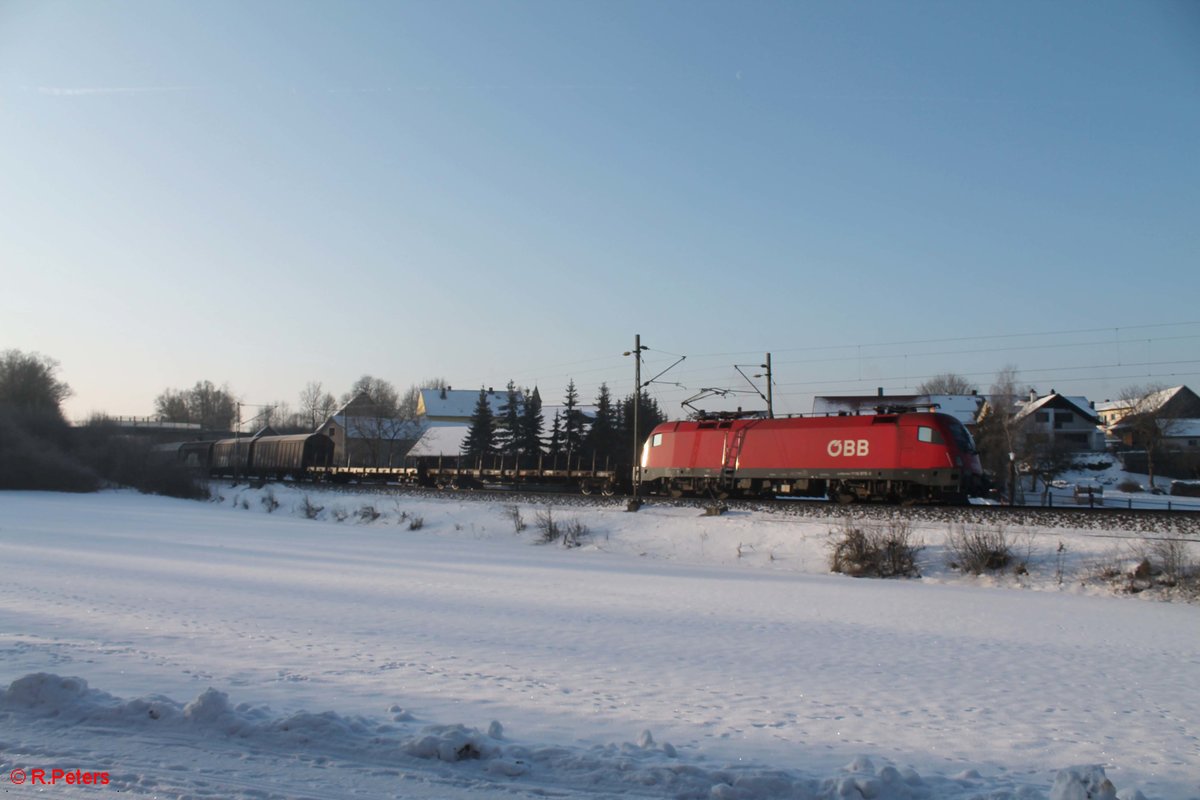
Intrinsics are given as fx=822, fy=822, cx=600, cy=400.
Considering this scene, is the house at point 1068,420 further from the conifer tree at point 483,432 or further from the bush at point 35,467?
the bush at point 35,467

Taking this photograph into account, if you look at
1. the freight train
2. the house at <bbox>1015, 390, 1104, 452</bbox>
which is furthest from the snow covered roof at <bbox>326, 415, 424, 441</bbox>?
the house at <bbox>1015, 390, 1104, 452</bbox>

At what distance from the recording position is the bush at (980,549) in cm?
2059

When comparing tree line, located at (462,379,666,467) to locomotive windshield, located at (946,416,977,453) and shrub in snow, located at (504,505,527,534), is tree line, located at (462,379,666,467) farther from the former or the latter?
locomotive windshield, located at (946,416,977,453)

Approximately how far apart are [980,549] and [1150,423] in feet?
151

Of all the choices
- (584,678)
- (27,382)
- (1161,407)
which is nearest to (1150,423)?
(1161,407)

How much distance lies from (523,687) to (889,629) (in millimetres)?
8203

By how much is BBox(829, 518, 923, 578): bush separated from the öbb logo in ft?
11.0

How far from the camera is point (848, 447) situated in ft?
86.4

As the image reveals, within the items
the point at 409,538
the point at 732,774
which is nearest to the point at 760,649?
the point at 732,774

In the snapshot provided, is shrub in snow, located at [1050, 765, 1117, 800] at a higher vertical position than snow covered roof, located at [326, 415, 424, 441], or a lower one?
lower

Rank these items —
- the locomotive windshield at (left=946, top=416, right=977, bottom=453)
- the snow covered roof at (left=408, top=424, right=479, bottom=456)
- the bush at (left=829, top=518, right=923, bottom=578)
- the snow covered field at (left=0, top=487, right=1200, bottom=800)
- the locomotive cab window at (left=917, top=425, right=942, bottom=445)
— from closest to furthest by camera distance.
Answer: the snow covered field at (left=0, top=487, right=1200, bottom=800) → the bush at (left=829, top=518, right=923, bottom=578) → the locomotive cab window at (left=917, top=425, right=942, bottom=445) → the locomotive windshield at (left=946, top=416, right=977, bottom=453) → the snow covered roof at (left=408, top=424, right=479, bottom=456)

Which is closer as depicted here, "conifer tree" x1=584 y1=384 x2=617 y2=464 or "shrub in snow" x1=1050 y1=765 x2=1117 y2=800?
"shrub in snow" x1=1050 y1=765 x2=1117 y2=800

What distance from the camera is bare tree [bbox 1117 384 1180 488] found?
56.8 meters

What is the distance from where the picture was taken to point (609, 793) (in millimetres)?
5625
